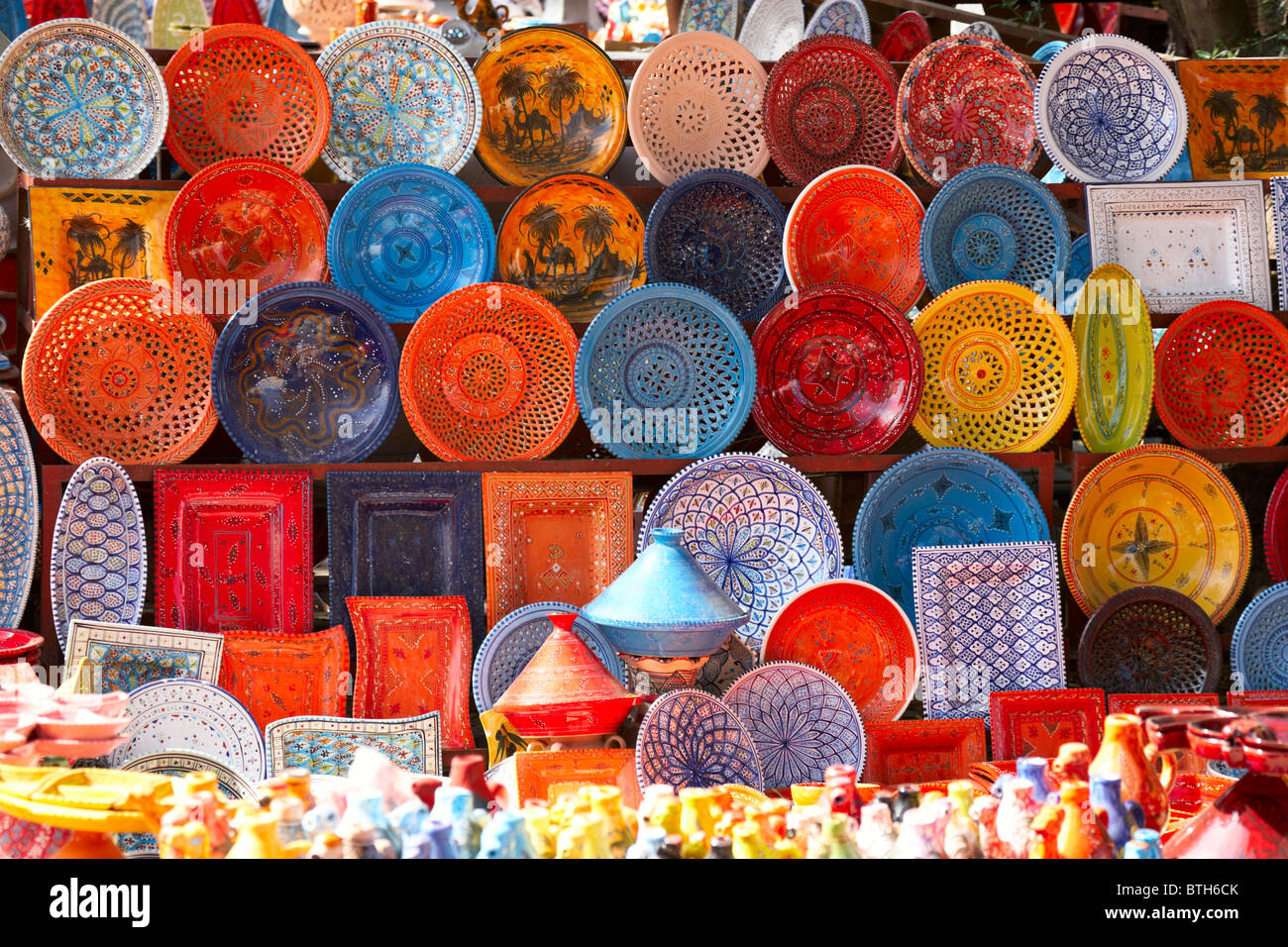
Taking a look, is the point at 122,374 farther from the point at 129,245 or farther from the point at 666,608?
the point at 666,608

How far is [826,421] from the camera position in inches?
109

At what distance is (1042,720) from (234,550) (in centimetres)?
178

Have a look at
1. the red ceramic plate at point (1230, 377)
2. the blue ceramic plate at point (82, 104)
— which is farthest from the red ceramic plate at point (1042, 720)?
the blue ceramic plate at point (82, 104)

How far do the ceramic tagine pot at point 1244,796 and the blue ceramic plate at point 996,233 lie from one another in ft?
4.77

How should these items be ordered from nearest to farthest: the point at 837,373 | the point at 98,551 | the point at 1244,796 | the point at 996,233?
the point at 1244,796 < the point at 98,551 < the point at 837,373 < the point at 996,233

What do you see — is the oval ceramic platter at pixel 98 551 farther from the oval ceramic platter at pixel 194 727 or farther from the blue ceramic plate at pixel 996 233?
the blue ceramic plate at pixel 996 233

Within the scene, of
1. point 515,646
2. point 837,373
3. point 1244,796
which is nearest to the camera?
point 1244,796

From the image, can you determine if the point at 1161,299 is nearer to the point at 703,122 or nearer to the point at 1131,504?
the point at 1131,504

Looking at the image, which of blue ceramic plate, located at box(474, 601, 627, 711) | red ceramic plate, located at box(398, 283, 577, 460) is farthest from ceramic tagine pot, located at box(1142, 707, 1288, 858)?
red ceramic plate, located at box(398, 283, 577, 460)

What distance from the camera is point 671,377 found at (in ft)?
8.86

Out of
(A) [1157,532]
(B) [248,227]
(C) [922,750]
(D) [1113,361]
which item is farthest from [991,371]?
(B) [248,227]

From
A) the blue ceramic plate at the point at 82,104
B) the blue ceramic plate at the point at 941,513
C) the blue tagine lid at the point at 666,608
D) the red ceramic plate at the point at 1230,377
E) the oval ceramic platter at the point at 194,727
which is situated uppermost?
the blue ceramic plate at the point at 82,104

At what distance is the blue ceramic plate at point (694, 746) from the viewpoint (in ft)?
6.86

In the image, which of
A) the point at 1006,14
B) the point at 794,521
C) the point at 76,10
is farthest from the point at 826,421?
the point at 1006,14
